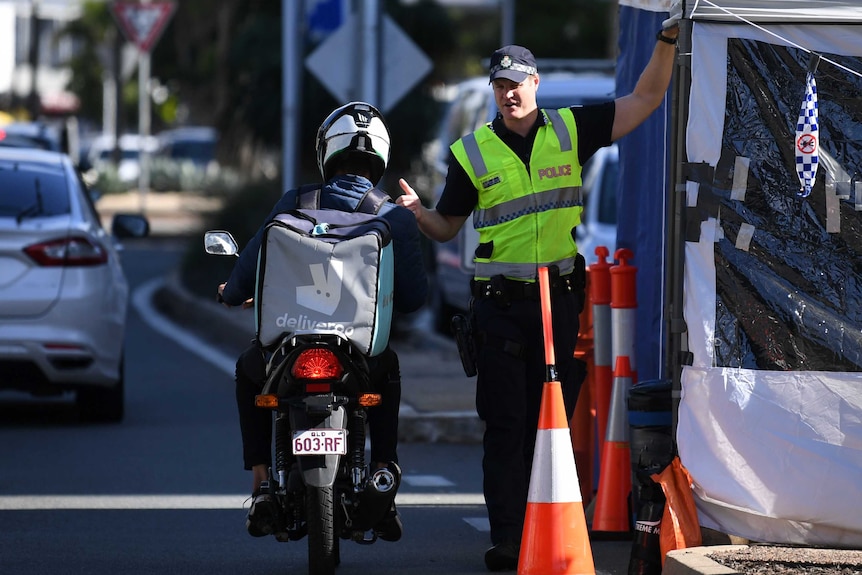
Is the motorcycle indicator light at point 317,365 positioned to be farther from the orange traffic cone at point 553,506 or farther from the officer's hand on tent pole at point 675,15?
the officer's hand on tent pole at point 675,15

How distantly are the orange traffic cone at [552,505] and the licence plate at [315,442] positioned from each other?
2.40 feet

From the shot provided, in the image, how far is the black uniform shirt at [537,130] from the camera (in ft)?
21.8

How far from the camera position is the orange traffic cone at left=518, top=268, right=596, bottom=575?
5.96m

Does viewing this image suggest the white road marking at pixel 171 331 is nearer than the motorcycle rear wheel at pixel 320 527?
No

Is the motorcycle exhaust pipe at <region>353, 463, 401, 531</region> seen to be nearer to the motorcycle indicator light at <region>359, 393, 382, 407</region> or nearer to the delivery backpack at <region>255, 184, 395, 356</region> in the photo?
the motorcycle indicator light at <region>359, 393, 382, 407</region>

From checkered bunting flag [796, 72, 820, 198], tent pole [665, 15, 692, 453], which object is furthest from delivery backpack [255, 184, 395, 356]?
checkered bunting flag [796, 72, 820, 198]

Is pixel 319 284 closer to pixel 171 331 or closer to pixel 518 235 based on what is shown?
pixel 518 235

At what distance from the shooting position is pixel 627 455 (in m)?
7.29

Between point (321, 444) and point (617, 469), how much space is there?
188 cm

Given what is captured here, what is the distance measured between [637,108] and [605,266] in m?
1.11

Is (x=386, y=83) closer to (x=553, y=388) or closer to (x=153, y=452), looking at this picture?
(x=153, y=452)

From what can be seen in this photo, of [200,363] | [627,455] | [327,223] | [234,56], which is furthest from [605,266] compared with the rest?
[234,56]

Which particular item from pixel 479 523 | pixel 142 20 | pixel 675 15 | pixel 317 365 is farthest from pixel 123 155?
pixel 317 365

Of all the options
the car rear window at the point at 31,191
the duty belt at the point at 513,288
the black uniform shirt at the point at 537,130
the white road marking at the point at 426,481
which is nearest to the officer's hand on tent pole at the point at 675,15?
the black uniform shirt at the point at 537,130
